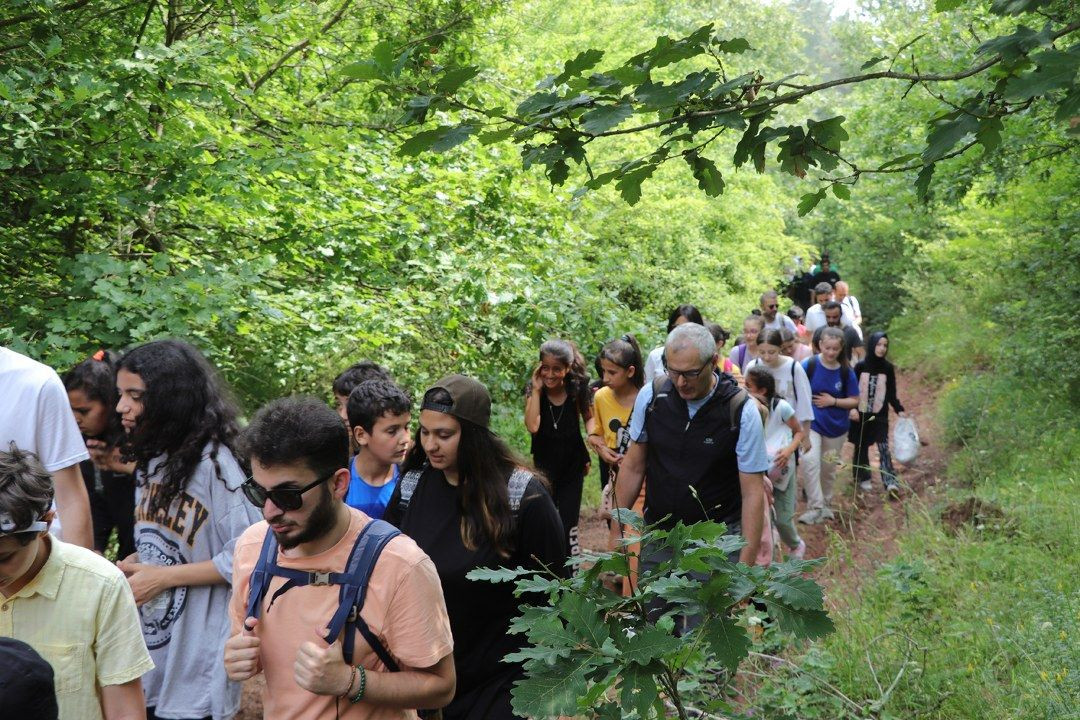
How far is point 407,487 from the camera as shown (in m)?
4.45

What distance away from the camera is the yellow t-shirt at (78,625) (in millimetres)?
3008

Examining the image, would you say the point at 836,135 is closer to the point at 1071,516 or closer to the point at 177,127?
the point at 177,127

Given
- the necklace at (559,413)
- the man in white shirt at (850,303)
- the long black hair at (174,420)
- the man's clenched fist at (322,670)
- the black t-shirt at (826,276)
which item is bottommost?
the black t-shirt at (826,276)

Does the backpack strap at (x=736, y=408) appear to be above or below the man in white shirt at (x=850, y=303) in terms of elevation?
above

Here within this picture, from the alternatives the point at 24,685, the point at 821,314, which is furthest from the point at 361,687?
the point at 821,314

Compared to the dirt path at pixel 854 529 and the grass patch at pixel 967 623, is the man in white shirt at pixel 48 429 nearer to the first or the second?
the dirt path at pixel 854 529

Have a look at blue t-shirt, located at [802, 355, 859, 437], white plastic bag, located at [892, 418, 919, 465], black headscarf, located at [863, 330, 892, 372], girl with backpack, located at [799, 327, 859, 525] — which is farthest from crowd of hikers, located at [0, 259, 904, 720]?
black headscarf, located at [863, 330, 892, 372]

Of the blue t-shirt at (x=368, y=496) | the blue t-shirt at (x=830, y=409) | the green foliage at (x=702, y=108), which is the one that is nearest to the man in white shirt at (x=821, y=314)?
the blue t-shirt at (x=830, y=409)

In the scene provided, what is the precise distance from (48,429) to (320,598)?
1759mm

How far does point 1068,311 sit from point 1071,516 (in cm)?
532

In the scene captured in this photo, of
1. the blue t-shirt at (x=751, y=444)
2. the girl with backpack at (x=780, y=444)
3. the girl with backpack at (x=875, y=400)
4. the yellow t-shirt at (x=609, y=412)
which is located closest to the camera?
the blue t-shirt at (x=751, y=444)

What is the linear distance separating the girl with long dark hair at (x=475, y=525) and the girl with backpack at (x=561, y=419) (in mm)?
3430

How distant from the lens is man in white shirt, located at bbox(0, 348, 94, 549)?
4035 mm

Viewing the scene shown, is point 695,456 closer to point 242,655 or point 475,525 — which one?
point 475,525
